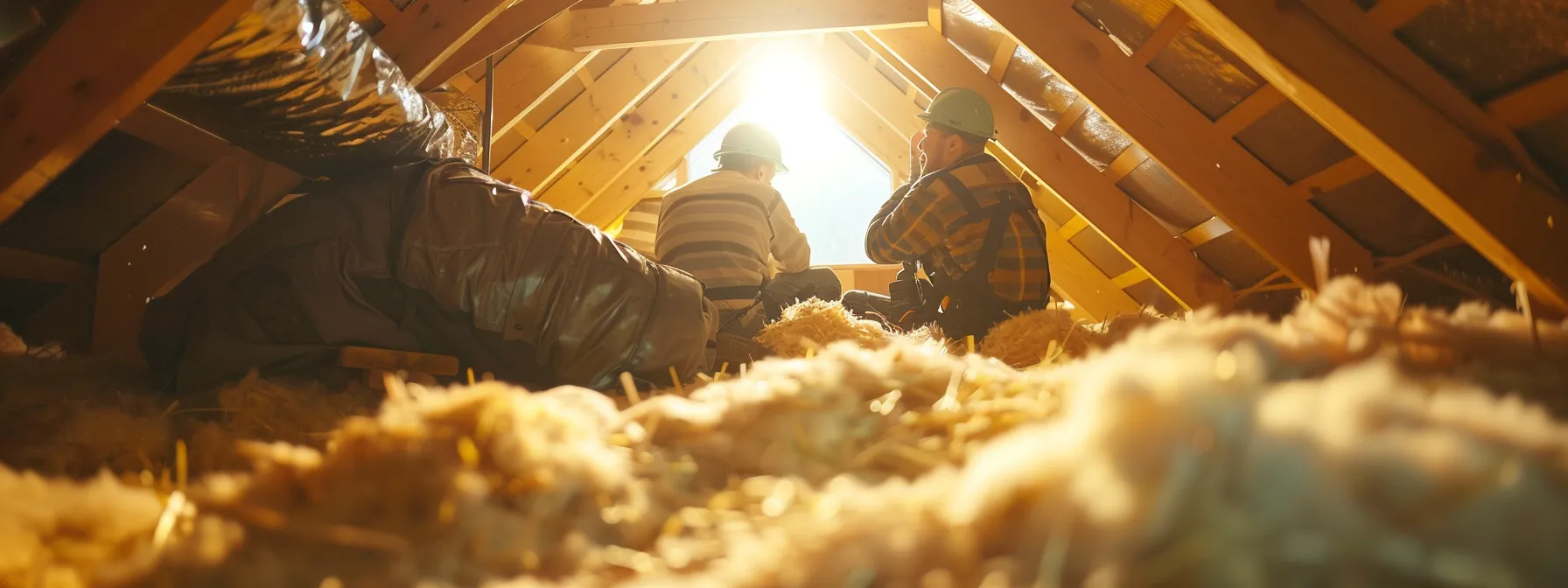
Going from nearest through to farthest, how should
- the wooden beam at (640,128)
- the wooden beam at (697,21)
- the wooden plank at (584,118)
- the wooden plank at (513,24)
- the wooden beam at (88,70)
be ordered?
1. the wooden beam at (88,70)
2. the wooden plank at (513,24)
3. the wooden beam at (697,21)
4. the wooden plank at (584,118)
5. the wooden beam at (640,128)

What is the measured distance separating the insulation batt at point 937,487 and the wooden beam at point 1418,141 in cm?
81

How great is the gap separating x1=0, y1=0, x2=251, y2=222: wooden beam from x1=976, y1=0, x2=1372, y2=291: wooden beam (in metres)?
1.99

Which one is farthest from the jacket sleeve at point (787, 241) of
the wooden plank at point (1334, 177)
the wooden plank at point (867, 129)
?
the wooden plank at point (867, 129)

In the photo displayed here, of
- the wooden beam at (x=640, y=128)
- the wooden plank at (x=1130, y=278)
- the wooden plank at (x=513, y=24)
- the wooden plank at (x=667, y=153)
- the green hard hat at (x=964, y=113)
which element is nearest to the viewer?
the wooden plank at (x=513, y=24)

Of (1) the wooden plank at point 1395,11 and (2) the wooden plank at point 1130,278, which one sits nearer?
(1) the wooden plank at point 1395,11

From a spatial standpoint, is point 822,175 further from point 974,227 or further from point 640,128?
point 974,227

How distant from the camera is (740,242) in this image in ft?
9.64

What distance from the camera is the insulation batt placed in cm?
35

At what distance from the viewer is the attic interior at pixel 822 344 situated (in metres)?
0.38

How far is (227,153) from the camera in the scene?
1.79 metres

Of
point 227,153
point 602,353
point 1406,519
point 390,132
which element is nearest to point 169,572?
point 1406,519

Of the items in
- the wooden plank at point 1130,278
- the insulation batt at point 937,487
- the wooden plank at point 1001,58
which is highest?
the wooden plank at point 1001,58

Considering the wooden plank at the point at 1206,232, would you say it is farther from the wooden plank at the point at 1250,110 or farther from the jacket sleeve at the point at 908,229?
the jacket sleeve at the point at 908,229

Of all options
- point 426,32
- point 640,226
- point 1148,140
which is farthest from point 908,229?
point 640,226
